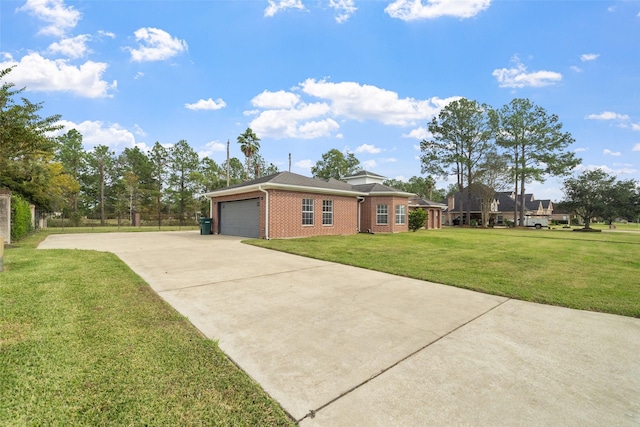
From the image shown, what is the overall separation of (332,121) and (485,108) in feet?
68.4

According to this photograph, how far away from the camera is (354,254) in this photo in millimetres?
9477

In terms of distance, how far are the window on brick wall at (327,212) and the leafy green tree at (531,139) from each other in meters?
28.3

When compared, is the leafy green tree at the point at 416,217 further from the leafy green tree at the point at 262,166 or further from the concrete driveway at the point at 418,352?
the leafy green tree at the point at 262,166

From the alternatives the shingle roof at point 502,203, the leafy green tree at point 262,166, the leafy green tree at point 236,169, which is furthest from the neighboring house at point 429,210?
the leafy green tree at point 236,169

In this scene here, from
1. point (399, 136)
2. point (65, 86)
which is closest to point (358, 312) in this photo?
point (65, 86)

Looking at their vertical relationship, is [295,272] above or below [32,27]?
below

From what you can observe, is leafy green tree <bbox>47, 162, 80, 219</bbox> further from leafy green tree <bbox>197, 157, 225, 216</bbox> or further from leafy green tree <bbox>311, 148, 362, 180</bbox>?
leafy green tree <bbox>311, 148, 362, 180</bbox>

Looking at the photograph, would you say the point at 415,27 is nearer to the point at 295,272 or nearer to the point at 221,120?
the point at 295,272

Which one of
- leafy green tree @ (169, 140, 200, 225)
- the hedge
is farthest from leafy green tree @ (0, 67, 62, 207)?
leafy green tree @ (169, 140, 200, 225)

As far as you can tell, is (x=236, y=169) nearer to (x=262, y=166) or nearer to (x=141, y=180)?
(x=262, y=166)

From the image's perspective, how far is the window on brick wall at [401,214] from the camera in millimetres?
20953

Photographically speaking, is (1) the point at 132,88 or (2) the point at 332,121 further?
(2) the point at 332,121

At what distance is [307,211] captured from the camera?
52.1ft

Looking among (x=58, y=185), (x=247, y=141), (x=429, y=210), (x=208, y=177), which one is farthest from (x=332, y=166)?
(x=58, y=185)
